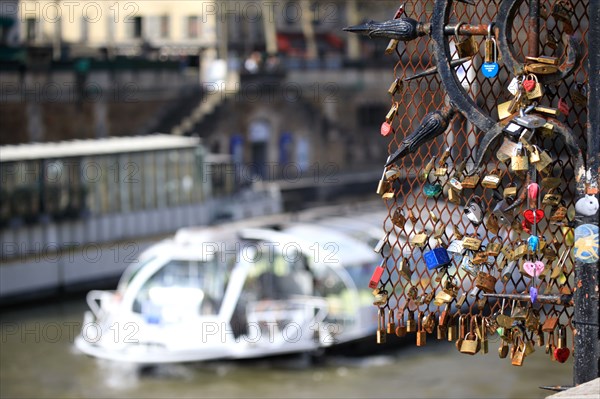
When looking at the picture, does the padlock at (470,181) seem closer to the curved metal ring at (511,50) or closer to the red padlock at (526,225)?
the red padlock at (526,225)

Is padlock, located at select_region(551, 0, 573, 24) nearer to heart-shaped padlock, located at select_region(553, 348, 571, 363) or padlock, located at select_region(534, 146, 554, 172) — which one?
padlock, located at select_region(534, 146, 554, 172)

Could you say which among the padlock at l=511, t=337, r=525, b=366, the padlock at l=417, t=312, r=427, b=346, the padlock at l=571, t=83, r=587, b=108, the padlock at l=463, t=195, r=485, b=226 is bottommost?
the padlock at l=511, t=337, r=525, b=366

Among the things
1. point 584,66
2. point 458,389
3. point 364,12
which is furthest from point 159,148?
point 584,66

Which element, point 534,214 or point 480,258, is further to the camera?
point 480,258

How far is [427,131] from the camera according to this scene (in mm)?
3439

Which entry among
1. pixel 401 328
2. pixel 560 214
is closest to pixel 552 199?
pixel 560 214

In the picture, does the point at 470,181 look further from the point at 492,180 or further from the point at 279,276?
the point at 279,276

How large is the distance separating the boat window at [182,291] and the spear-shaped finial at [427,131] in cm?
897

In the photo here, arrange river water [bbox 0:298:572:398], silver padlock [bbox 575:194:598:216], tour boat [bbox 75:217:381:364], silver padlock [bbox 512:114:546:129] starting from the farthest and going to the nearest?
tour boat [bbox 75:217:381:364]
river water [bbox 0:298:572:398]
silver padlock [bbox 512:114:546:129]
silver padlock [bbox 575:194:598:216]

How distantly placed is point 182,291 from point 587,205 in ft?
31.4

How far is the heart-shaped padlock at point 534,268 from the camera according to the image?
10.9 ft

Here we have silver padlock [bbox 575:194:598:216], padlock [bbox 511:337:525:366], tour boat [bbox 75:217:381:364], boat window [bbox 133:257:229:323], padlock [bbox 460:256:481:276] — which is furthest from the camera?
boat window [bbox 133:257:229:323]

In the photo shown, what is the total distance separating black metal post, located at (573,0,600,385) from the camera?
3.16m

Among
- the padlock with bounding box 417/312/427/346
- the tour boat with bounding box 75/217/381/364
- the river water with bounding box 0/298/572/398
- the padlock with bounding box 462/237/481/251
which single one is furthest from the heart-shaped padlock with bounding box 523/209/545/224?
the tour boat with bounding box 75/217/381/364
